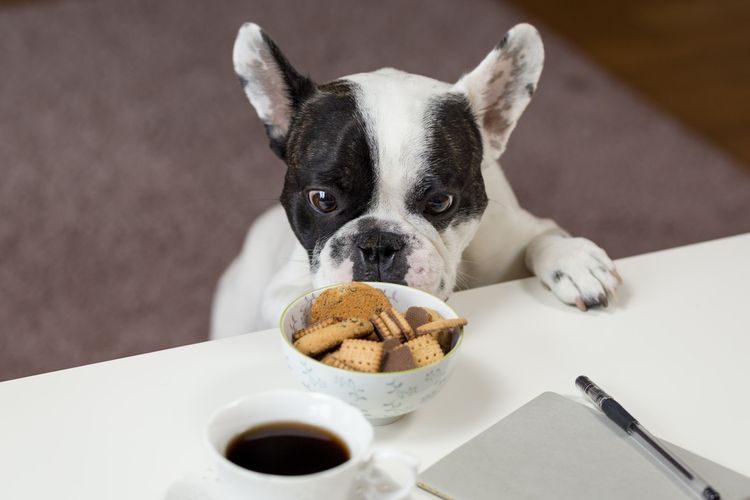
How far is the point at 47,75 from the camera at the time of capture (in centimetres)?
377

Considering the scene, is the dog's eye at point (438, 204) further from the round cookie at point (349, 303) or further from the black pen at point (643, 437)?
the black pen at point (643, 437)

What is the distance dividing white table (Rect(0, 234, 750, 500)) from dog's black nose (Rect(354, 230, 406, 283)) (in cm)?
14

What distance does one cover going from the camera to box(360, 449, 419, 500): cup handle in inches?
32.7

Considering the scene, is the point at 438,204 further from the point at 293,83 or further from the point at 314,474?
the point at 314,474

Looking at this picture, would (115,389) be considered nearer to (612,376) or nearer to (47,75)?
(612,376)

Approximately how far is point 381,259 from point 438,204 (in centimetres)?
15

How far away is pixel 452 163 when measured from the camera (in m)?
1.38

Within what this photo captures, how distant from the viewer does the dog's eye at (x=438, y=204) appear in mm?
1388

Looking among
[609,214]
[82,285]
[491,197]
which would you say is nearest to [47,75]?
[82,285]

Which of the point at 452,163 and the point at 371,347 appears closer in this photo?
the point at 371,347

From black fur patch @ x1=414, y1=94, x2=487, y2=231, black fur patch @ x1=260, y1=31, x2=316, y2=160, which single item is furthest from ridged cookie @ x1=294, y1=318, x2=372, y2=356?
black fur patch @ x1=260, y1=31, x2=316, y2=160

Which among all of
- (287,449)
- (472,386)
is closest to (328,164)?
(472,386)

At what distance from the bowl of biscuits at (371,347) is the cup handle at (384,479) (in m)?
0.12

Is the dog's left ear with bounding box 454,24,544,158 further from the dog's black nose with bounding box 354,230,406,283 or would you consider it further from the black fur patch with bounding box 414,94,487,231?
the dog's black nose with bounding box 354,230,406,283
